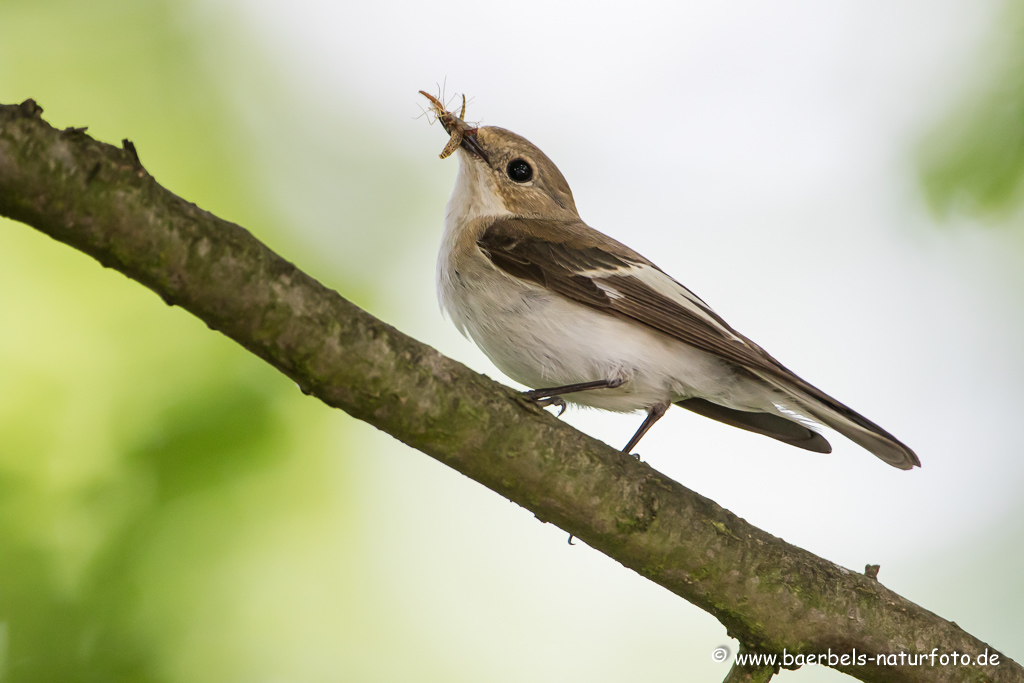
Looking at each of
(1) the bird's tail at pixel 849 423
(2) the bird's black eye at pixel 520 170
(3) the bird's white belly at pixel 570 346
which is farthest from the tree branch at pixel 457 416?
(2) the bird's black eye at pixel 520 170

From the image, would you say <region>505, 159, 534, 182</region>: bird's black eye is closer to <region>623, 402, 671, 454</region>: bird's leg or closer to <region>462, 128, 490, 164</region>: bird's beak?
<region>462, 128, 490, 164</region>: bird's beak

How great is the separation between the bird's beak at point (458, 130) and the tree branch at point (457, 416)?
247 centimetres

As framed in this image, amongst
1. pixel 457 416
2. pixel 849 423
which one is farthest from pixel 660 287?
pixel 457 416

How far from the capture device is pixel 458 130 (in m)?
4.59

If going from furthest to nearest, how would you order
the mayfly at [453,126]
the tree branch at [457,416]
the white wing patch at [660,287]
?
the mayfly at [453,126], the white wing patch at [660,287], the tree branch at [457,416]

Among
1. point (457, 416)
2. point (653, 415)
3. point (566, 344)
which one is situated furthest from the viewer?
point (653, 415)

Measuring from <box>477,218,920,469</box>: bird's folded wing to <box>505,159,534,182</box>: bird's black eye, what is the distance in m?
0.58

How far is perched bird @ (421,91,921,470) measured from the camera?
357 cm

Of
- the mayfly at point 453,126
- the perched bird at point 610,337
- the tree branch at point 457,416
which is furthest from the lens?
the mayfly at point 453,126

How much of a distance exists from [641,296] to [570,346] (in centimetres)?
44

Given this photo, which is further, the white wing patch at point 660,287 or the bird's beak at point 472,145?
the bird's beak at point 472,145

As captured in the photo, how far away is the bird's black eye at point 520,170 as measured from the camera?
469cm

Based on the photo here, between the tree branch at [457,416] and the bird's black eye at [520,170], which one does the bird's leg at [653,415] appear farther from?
the bird's black eye at [520,170]

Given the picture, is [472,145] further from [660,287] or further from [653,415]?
[653,415]
